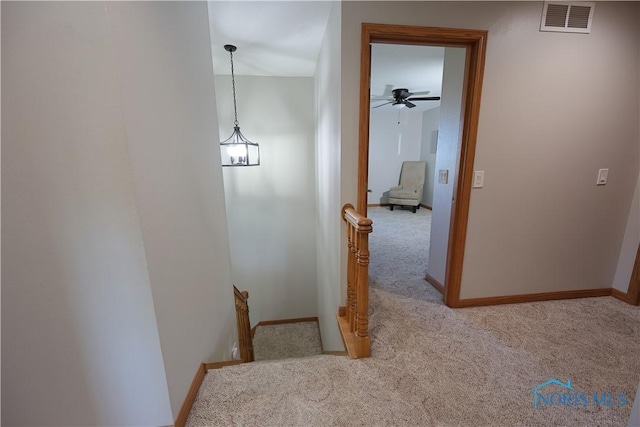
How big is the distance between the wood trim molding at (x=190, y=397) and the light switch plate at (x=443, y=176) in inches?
86.5

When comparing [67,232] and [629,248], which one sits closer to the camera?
[67,232]

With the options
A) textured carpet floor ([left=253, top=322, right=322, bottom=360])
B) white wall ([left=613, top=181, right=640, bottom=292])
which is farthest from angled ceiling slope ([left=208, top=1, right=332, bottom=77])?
textured carpet floor ([left=253, top=322, right=322, bottom=360])

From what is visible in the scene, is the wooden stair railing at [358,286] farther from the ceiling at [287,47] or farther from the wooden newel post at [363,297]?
the ceiling at [287,47]

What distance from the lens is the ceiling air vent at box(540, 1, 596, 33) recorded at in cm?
159

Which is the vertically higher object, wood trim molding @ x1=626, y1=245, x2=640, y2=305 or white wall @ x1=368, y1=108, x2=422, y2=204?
white wall @ x1=368, y1=108, x2=422, y2=204

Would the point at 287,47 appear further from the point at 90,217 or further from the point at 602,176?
the point at 602,176

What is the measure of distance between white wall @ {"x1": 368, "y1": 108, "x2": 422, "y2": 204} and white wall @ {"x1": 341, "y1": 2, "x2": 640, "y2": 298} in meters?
4.70

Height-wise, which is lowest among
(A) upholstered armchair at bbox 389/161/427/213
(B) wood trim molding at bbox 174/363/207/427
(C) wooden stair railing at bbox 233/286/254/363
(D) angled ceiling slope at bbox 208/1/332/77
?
(C) wooden stair railing at bbox 233/286/254/363

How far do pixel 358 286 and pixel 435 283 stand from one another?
3.97ft

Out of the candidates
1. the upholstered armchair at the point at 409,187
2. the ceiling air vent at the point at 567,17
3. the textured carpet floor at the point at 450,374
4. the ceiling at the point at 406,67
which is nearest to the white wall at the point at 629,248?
the textured carpet floor at the point at 450,374

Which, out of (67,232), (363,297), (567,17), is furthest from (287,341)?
(567,17)

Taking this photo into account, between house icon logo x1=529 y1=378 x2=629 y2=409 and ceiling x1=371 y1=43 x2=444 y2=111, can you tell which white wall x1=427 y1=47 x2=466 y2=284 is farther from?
house icon logo x1=529 y1=378 x2=629 y2=409

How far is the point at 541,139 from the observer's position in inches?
68.9

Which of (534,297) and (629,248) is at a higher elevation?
(629,248)
